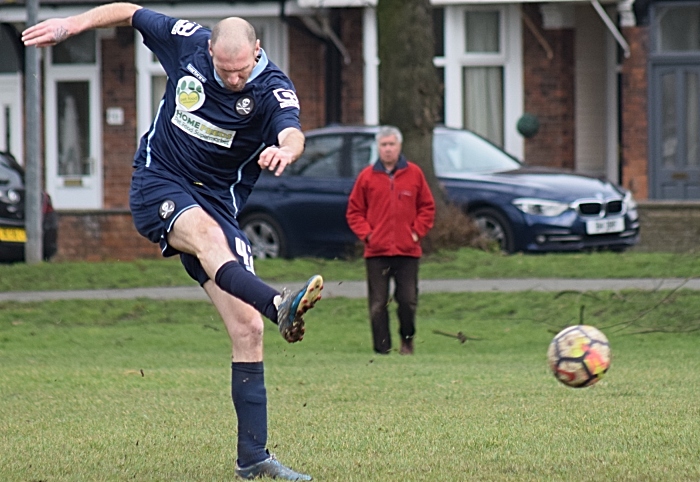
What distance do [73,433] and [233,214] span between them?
1841 mm

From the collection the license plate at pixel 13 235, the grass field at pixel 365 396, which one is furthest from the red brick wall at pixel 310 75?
the grass field at pixel 365 396

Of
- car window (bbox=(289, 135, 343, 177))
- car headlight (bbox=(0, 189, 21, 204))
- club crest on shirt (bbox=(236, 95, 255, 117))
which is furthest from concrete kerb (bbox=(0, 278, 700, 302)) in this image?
club crest on shirt (bbox=(236, 95, 255, 117))

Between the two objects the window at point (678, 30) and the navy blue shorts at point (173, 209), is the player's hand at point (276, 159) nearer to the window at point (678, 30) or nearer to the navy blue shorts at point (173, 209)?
the navy blue shorts at point (173, 209)

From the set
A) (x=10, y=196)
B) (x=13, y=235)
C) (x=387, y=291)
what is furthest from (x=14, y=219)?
(x=387, y=291)

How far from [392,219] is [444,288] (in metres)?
4.50

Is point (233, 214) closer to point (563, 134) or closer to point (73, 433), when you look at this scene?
point (73, 433)

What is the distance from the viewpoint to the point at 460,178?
64.9 feet

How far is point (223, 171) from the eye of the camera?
257 inches

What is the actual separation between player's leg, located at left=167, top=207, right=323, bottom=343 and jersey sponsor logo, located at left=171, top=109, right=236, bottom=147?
32 centimetres

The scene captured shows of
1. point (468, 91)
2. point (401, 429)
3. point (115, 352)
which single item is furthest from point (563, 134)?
point (401, 429)

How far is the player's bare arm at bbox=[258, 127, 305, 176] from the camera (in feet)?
19.0

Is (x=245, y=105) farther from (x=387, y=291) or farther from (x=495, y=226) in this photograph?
(x=495, y=226)

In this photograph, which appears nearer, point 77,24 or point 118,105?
point 77,24

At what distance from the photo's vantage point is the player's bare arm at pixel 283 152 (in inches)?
228
